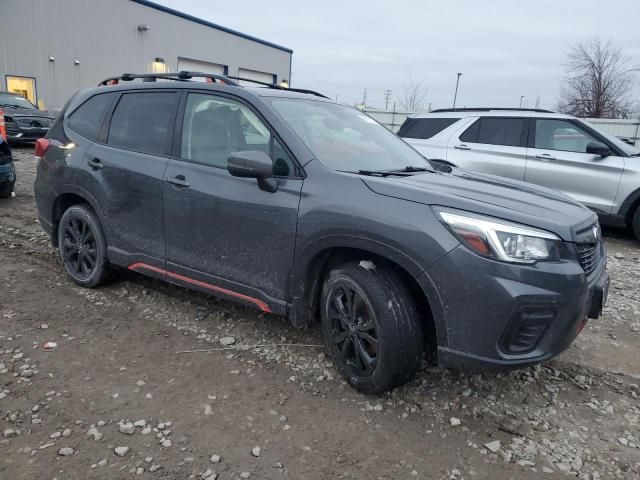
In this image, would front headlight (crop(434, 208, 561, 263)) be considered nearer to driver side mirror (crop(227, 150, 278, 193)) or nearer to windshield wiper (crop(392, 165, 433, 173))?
windshield wiper (crop(392, 165, 433, 173))

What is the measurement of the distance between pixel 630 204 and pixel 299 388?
5.44m

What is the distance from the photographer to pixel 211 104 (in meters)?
3.42

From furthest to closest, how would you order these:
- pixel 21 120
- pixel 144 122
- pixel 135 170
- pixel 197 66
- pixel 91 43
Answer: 1. pixel 197 66
2. pixel 91 43
3. pixel 21 120
4. pixel 144 122
5. pixel 135 170

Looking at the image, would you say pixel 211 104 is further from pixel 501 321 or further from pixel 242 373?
pixel 501 321

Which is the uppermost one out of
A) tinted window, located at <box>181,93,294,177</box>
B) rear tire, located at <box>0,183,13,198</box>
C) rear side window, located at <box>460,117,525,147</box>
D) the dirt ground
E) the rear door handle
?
rear side window, located at <box>460,117,525,147</box>

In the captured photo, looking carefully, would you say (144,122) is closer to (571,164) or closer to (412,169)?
(412,169)

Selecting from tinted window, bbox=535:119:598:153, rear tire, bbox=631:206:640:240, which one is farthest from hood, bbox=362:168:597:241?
tinted window, bbox=535:119:598:153

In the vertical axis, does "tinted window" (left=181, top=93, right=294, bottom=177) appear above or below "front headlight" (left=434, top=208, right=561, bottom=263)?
above

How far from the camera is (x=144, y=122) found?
376cm

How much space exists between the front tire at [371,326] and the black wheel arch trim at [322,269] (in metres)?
0.10

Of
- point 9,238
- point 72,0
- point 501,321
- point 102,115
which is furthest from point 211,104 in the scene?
point 72,0

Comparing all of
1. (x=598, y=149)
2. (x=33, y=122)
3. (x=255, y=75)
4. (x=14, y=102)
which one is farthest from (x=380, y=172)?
(x=255, y=75)

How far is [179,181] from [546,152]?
5.40 meters

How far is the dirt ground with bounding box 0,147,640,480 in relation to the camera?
231 cm
